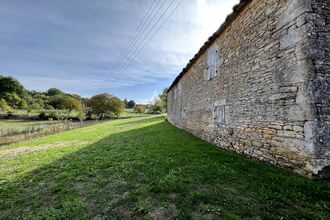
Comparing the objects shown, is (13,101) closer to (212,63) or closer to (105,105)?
(105,105)

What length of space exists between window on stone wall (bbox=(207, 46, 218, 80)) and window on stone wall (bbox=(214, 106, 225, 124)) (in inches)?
64.4

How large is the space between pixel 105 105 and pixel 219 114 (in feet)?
142

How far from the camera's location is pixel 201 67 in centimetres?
1027

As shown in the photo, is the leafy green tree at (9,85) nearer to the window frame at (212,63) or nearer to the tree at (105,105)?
the tree at (105,105)

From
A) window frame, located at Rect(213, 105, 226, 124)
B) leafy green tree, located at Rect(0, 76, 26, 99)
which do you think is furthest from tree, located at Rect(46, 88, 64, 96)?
window frame, located at Rect(213, 105, 226, 124)

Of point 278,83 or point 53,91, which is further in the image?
point 53,91

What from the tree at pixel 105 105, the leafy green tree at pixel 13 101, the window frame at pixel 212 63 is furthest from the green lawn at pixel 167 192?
the leafy green tree at pixel 13 101

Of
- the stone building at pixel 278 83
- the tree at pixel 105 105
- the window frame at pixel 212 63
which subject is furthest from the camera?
the tree at pixel 105 105

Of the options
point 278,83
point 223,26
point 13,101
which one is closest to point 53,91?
point 13,101

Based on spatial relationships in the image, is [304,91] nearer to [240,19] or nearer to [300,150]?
[300,150]

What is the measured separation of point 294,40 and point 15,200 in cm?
668

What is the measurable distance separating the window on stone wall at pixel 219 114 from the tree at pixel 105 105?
42.9 meters

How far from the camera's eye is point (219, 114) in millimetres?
7672

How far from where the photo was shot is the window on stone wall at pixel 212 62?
27.1ft
